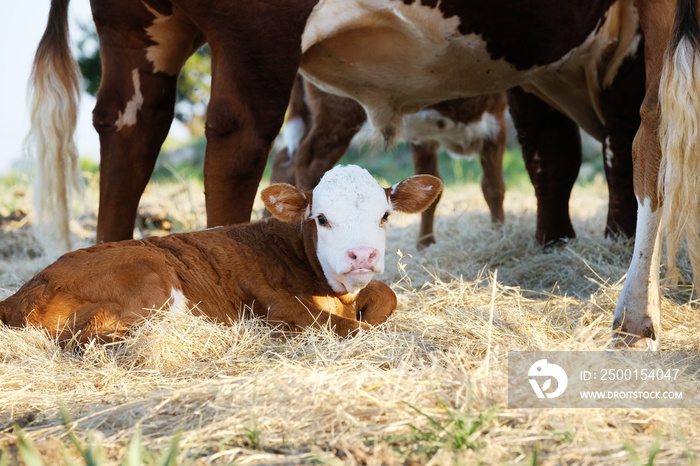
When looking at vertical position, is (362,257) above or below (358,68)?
below

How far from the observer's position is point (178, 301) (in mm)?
3361

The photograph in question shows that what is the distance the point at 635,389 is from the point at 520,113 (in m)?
3.80

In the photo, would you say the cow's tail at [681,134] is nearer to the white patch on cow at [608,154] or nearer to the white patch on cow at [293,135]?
the white patch on cow at [608,154]

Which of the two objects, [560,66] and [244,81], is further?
[560,66]

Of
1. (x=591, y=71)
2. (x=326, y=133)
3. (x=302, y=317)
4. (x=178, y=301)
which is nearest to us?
(x=178, y=301)

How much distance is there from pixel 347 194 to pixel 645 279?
1.26 meters

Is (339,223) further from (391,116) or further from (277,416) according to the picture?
(391,116)

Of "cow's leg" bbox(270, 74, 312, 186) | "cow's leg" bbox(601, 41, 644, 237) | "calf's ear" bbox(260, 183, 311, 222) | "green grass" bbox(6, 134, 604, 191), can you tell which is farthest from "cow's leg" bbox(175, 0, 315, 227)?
"green grass" bbox(6, 134, 604, 191)

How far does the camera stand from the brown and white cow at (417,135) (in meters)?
6.71

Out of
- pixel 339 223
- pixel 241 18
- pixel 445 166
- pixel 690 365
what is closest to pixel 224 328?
pixel 339 223

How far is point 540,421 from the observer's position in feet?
7.05

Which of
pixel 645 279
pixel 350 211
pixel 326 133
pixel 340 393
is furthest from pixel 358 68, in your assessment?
pixel 340 393

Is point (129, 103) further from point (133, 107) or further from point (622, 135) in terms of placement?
point (622, 135)

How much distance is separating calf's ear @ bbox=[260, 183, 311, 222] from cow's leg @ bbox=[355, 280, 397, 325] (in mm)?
491
